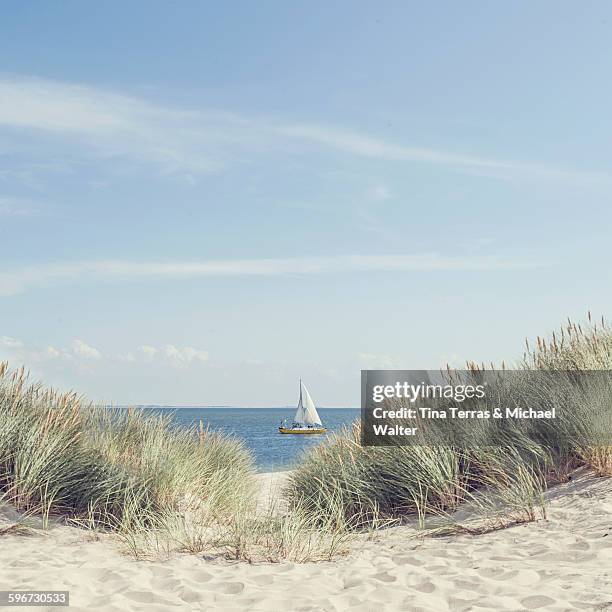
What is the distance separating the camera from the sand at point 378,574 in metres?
5.02

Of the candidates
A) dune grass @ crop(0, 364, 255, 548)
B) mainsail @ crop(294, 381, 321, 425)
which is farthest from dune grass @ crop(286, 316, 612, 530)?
mainsail @ crop(294, 381, 321, 425)

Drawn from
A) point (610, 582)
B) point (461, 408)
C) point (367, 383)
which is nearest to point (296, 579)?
point (610, 582)

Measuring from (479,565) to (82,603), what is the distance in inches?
131

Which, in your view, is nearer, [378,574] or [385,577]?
[385,577]

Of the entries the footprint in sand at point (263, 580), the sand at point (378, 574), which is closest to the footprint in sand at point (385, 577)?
the sand at point (378, 574)

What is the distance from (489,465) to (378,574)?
322cm

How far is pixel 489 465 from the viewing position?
8.63m

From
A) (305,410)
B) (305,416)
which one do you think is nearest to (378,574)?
(305,410)

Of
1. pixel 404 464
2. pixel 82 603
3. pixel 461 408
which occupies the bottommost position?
pixel 82 603

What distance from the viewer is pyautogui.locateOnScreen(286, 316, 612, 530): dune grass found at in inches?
320

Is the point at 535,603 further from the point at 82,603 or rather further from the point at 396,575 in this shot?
the point at 82,603

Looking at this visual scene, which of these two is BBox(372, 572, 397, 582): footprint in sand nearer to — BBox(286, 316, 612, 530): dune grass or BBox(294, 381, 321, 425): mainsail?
BBox(286, 316, 612, 530): dune grass

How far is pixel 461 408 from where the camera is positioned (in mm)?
10445

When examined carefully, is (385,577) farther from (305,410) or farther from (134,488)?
(305,410)
